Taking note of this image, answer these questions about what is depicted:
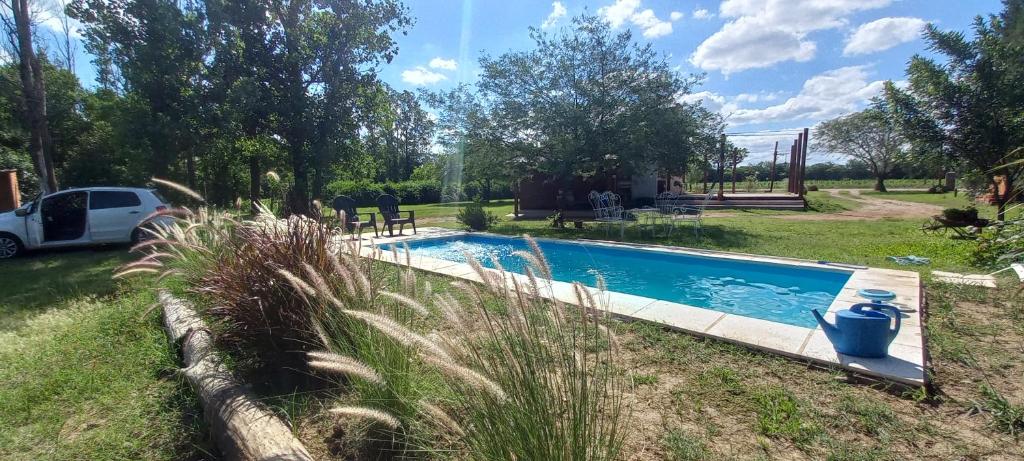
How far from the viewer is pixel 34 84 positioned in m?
8.92

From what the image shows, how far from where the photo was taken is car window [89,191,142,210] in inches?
316

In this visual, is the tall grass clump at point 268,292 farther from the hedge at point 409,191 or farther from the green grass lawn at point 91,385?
the hedge at point 409,191

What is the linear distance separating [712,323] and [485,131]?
33.5 feet

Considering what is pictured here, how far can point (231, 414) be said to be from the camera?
6.68 feet

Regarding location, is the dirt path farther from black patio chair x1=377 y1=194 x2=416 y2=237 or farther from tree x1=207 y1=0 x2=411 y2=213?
tree x1=207 y1=0 x2=411 y2=213

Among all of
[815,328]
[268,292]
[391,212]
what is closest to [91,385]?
[268,292]

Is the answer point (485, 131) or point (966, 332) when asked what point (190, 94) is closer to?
point (485, 131)

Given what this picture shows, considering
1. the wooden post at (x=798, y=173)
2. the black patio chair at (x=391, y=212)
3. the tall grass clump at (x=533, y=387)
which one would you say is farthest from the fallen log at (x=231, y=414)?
the wooden post at (x=798, y=173)

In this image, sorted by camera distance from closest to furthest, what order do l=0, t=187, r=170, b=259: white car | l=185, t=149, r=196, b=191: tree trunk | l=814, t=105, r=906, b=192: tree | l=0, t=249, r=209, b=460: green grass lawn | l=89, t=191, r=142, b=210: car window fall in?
l=0, t=249, r=209, b=460: green grass lawn, l=0, t=187, r=170, b=259: white car, l=89, t=191, r=142, b=210: car window, l=185, t=149, r=196, b=191: tree trunk, l=814, t=105, r=906, b=192: tree

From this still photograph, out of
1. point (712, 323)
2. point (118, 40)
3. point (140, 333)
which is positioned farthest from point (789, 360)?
point (118, 40)

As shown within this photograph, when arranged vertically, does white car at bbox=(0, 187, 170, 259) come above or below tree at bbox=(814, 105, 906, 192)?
below

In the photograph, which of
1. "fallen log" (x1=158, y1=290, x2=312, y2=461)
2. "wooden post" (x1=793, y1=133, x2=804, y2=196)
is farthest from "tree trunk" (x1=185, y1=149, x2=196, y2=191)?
"wooden post" (x1=793, y1=133, x2=804, y2=196)

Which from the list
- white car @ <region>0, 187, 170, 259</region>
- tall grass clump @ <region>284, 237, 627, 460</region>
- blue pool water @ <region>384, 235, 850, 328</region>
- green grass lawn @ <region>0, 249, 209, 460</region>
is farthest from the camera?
white car @ <region>0, 187, 170, 259</region>

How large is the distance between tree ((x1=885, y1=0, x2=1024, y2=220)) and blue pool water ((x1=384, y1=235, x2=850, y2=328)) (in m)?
4.45
